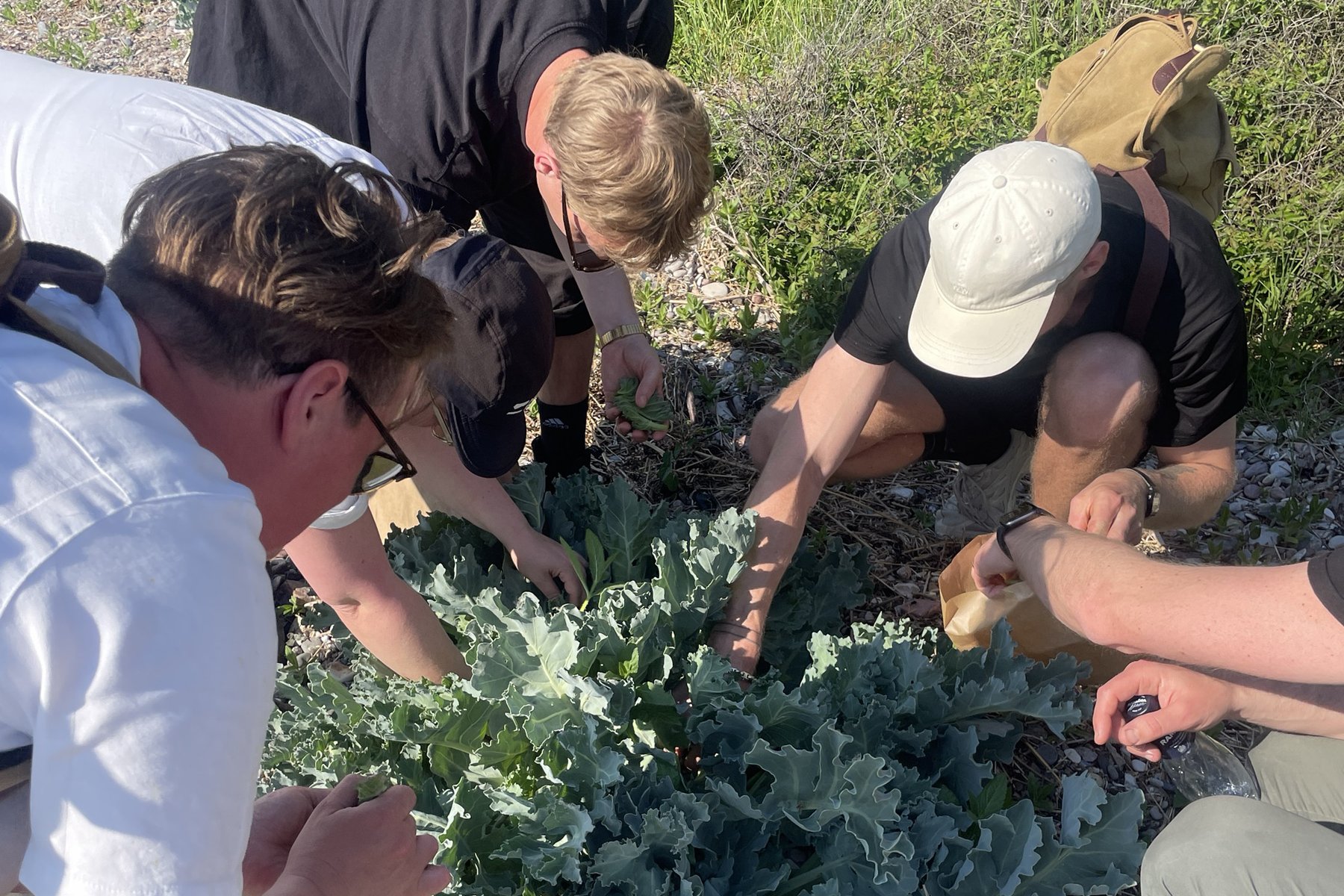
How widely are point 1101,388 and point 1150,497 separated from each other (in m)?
0.31

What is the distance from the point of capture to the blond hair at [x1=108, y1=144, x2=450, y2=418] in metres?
1.20

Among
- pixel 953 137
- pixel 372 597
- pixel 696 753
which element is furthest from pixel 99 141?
pixel 953 137

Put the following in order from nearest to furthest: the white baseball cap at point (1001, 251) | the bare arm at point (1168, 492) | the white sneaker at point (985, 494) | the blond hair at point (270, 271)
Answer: the blond hair at point (270, 271) < the white baseball cap at point (1001, 251) < the bare arm at point (1168, 492) < the white sneaker at point (985, 494)

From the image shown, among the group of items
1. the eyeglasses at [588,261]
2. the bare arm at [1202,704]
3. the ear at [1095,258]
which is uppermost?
the ear at [1095,258]

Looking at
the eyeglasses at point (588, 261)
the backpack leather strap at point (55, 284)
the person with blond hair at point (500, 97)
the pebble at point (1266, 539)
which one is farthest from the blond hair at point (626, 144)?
the pebble at point (1266, 539)

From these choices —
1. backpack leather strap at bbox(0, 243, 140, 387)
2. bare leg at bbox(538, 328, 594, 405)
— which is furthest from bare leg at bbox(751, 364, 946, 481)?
backpack leather strap at bbox(0, 243, 140, 387)

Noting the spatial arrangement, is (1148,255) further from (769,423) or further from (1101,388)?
(769,423)

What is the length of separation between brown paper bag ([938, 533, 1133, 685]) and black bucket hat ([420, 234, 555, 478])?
4.07ft

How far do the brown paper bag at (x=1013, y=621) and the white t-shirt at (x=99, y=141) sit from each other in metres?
1.59

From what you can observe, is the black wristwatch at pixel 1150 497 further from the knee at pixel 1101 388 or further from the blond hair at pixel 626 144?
the blond hair at pixel 626 144

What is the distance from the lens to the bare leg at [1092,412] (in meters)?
2.62

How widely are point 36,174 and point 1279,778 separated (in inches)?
114

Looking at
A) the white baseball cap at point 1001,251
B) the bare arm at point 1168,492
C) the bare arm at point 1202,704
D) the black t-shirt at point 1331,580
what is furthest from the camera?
the bare arm at point 1168,492

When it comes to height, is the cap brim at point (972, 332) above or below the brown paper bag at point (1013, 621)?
above
